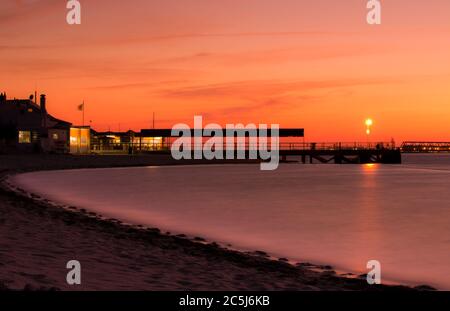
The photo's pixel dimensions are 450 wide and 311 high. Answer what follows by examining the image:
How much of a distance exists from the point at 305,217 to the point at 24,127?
2158 inches

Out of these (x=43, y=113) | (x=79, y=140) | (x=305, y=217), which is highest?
(x=43, y=113)

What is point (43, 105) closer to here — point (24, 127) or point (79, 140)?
point (24, 127)

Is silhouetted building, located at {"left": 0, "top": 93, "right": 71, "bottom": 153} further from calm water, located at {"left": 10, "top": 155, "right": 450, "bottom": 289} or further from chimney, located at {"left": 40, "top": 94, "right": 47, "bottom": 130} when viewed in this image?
calm water, located at {"left": 10, "top": 155, "right": 450, "bottom": 289}

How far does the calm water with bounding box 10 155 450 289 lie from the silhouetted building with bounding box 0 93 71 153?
32320 mm

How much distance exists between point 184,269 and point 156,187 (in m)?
29.5

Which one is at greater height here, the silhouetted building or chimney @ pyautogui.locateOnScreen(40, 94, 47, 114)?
chimney @ pyautogui.locateOnScreen(40, 94, 47, 114)

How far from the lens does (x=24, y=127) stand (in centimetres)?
7125

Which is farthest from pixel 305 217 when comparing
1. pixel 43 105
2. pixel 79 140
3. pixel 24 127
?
pixel 79 140

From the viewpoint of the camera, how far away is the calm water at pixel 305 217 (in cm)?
1518

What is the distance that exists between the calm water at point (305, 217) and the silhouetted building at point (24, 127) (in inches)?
1272

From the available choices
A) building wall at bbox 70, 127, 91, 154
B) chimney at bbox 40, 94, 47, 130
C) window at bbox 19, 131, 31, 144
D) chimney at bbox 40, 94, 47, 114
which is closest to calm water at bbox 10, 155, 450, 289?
chimney at bbox 40, 94, 47, 130

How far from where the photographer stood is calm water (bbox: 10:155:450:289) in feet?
49.8
